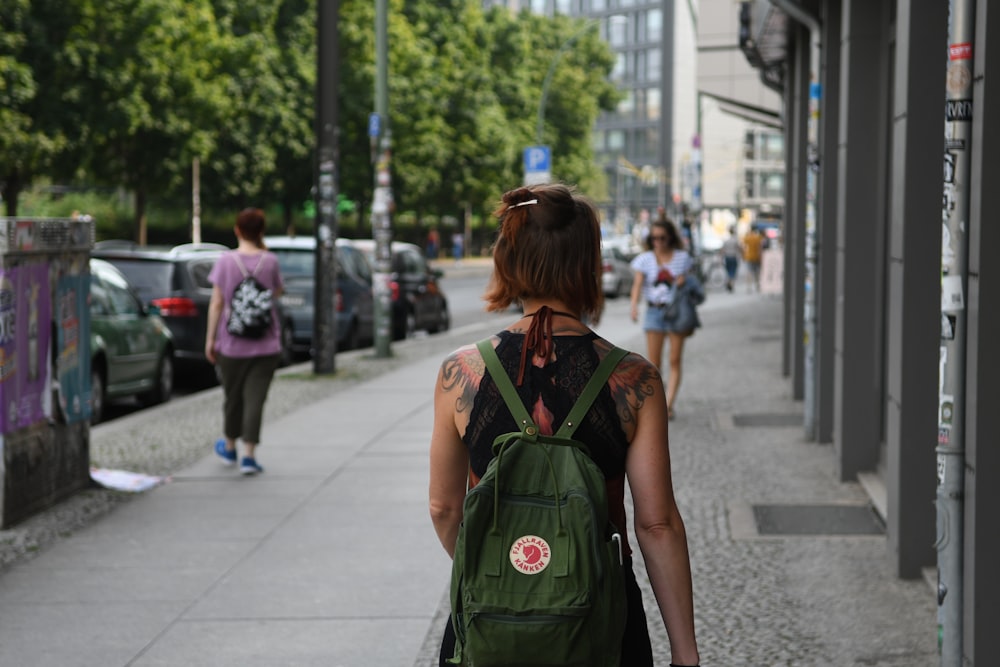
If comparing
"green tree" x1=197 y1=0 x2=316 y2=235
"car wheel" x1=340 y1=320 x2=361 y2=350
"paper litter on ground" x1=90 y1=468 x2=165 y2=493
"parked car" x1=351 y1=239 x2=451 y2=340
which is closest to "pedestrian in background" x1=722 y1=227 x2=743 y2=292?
"green tree" x1=197 y1=0 x2=316 y2=235

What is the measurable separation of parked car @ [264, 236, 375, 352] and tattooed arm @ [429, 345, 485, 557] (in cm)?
1500

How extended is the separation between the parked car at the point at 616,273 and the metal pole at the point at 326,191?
67.0 feet

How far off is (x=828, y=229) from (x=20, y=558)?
19.1 feet

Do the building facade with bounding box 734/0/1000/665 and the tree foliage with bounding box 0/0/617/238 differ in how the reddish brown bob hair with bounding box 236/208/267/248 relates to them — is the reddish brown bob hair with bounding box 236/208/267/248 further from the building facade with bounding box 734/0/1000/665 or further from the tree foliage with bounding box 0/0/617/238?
the tree foliage with bounding box 0/0/617/238

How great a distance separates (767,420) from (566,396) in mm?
9158

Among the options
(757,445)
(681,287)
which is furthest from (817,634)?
(681,287)

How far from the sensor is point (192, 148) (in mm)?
40125

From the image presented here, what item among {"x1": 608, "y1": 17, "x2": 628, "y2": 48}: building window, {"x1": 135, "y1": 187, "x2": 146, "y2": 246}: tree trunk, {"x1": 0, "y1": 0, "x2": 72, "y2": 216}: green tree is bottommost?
{"x1": 135, "y1": 187, "x2": 146, "y2": 246}: tree trunk

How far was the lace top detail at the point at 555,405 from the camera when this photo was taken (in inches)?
104

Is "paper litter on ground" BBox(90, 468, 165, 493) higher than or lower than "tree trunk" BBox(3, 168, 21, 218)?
lower

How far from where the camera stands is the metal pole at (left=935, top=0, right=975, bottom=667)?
4.19 metres

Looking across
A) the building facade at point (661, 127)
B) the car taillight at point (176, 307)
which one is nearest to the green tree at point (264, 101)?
the car taillight at point (176, 307)

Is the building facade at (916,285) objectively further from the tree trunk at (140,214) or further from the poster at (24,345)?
the tree trunk at (140,214)

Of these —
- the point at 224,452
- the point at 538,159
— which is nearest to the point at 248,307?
the point at 224,452
